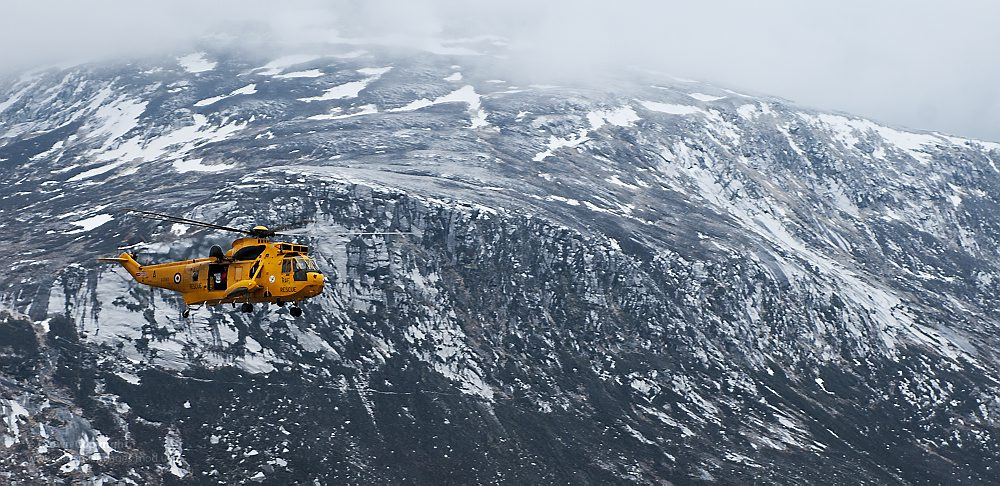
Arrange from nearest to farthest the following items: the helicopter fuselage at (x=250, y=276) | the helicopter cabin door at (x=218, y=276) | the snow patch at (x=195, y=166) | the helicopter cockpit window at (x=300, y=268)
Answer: the helicopter cockpit window at (x=300, y=268) → the helicopter fuselage at (x=250, y=276) → the helicopter cabin door at (x=218, y=276) → the snow patch at (x=195, y=166)

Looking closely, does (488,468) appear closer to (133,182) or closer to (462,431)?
(462,431)

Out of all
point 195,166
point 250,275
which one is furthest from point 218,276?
point 195,166

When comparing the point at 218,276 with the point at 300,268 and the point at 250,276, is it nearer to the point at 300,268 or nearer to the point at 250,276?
the point at 250,276

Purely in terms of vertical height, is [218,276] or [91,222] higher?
[218,276]

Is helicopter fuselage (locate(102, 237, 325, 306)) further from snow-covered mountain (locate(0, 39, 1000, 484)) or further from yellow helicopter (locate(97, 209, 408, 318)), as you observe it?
snow-covered mountain (locate(0, 39, 1000, 484))

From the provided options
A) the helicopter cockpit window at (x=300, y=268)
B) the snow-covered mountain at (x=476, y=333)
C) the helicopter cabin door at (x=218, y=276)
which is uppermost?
the helicopter cockpit window at (x=300, y=268)

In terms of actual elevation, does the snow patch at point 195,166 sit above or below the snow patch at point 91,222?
above

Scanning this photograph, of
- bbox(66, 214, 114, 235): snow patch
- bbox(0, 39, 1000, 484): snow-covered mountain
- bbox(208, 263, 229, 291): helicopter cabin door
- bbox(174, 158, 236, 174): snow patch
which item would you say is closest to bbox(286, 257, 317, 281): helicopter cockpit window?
bbox(208, 263, 229, 291): helicopter cabin door

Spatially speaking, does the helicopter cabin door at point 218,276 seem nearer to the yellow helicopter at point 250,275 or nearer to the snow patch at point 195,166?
the yellow helicopter at point 250,275

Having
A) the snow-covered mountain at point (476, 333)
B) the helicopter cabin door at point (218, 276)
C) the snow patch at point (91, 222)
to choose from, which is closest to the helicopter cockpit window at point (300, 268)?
the helicopter cabin door at point (218, 276)
